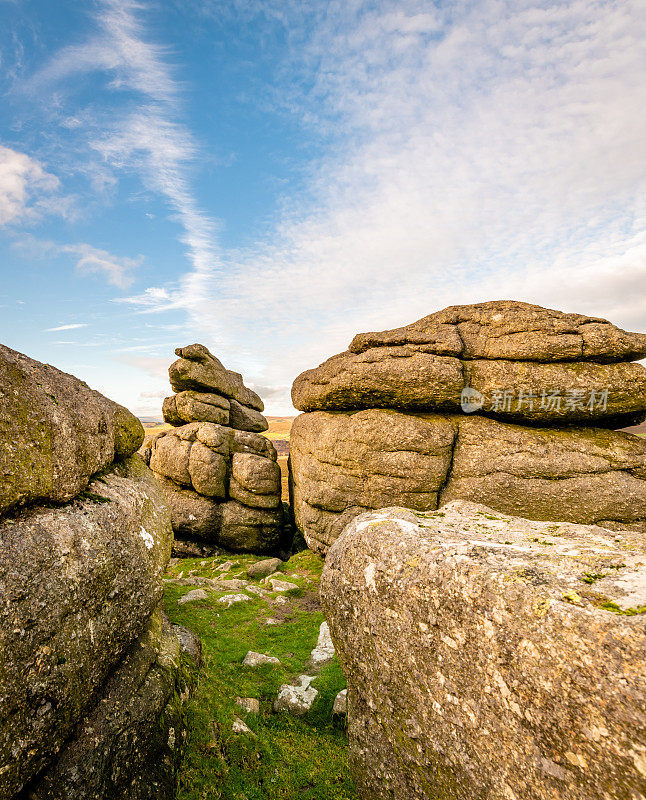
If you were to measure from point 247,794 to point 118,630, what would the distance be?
4.11 metres

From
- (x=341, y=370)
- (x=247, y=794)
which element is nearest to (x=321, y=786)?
(x=247, y=794)

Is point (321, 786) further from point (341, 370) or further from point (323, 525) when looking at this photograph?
point (341, 370)

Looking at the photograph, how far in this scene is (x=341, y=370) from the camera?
24109 mm

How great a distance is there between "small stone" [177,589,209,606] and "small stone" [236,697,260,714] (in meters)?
6.85

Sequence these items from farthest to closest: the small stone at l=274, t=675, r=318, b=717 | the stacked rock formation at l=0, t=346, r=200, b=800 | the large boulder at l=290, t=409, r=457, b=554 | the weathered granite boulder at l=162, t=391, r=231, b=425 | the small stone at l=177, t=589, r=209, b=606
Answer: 1. the weathered granite boulder at l=162, t=391, r=231, b=425
2. the large boulder at l=290, t=409, r=457, b=554
3. the small stone at l=177, t=589, r=209, b=606
4. the small stone at l=274, t=675, r=318, b=717
5. the stacked rock formation at l=0, t=346, r=200, b=800

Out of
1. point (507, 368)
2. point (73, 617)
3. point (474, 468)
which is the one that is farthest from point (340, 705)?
point (507, 368)

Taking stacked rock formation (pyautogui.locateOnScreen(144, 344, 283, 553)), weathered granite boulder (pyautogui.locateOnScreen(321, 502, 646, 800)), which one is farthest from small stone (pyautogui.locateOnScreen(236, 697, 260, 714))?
stacked rock formation (pyautogui.locateOnScreen(144, 344, 283, 553))

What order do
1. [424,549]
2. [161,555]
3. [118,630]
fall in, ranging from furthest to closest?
[161,555], [118,630], [424,549]

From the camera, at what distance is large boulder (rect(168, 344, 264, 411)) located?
3481cm

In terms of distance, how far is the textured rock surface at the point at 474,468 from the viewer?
1927cm

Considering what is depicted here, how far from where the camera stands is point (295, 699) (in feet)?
33.8

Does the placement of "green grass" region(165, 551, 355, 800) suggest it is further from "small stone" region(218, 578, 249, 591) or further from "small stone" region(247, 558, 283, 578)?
"small stone" region(247, 558, 283, 578)

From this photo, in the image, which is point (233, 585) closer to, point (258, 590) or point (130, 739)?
point (258, 590)

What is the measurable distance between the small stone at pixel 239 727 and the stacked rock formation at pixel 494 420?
1350 centimetres
